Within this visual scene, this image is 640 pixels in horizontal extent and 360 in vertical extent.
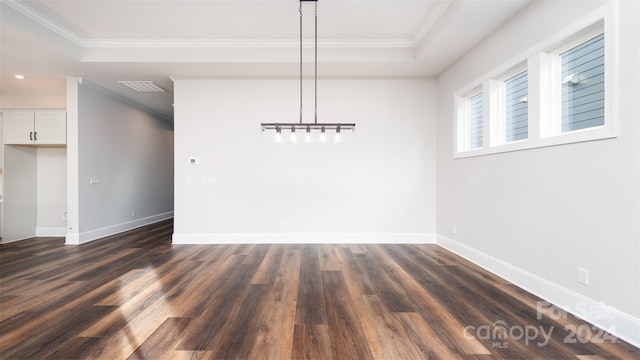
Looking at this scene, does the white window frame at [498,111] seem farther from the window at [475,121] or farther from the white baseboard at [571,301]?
the white baseboard at [571,301]

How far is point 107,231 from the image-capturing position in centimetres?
521

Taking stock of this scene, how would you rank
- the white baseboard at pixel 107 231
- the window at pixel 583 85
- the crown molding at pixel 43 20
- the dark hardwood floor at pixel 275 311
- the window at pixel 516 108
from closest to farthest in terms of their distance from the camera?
the dark hardwood floor at pixel 275 311 → the window at pixel 583 85 → the window at pixel 516 108 → the crown molding at pixel 43 20 → the white baseboard at pixel 107 231

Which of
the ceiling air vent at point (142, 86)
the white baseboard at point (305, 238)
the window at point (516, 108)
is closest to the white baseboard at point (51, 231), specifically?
the white baseboard at point (305, 238)

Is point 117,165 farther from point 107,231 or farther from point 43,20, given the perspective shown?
point 43,20

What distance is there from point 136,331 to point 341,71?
4.07 metres

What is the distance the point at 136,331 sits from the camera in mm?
1937

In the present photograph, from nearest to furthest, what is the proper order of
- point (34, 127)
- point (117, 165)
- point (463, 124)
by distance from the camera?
point (463, 124), point (34, 127), point (117, 165)

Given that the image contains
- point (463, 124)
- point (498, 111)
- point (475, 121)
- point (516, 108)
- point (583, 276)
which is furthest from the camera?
point (463, 124)

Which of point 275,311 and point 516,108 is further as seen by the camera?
point 516,108

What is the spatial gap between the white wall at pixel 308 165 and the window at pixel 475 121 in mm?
783

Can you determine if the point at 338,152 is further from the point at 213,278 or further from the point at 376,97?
the point at 213,278

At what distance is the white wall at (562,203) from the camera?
→ 1832 mm

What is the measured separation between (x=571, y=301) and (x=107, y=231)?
6900 millimetres

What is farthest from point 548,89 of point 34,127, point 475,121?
point 34,127
